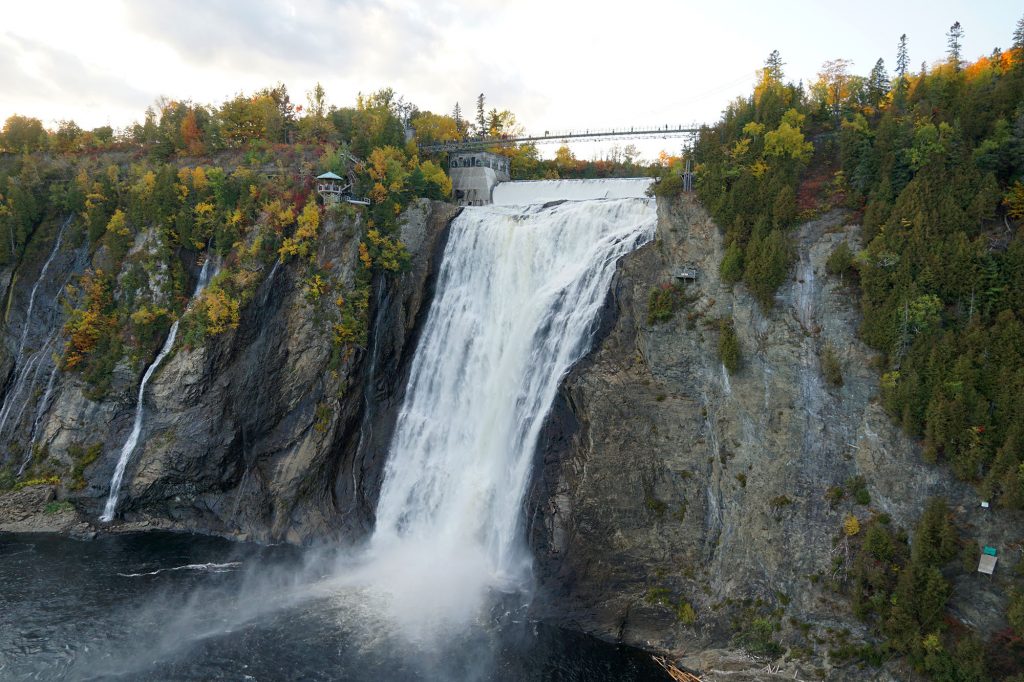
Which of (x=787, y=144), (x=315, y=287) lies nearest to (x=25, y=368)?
(x=315, y=287)

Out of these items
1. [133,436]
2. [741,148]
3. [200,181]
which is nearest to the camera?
[741,148]

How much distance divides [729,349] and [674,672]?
12448mm

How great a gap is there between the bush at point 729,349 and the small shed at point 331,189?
83.7 feet

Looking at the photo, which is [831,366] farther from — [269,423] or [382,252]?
[269,423]

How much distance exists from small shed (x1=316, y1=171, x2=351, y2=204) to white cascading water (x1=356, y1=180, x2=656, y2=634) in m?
8.10

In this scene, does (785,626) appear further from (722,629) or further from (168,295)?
(168,295)

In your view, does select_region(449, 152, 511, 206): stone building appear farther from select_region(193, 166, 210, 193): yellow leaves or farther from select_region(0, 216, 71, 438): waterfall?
select_region(0, 216, 71, 438): waterfall

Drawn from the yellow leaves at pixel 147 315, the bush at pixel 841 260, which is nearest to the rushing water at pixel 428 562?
the yellow leaves at pixel 147 315

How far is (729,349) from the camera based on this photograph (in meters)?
26.5

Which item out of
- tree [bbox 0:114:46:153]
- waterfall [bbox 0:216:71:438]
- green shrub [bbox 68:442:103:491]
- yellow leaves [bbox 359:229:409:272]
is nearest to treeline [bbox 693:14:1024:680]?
yellow leaves [bbox 359:229:409:272]

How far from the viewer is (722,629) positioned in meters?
24.6

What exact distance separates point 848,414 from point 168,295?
38159 millimetres

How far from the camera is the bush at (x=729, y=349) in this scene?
26422 millimetres

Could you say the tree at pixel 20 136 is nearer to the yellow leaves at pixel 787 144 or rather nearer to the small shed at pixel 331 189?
the small shed at pixel 331 189
